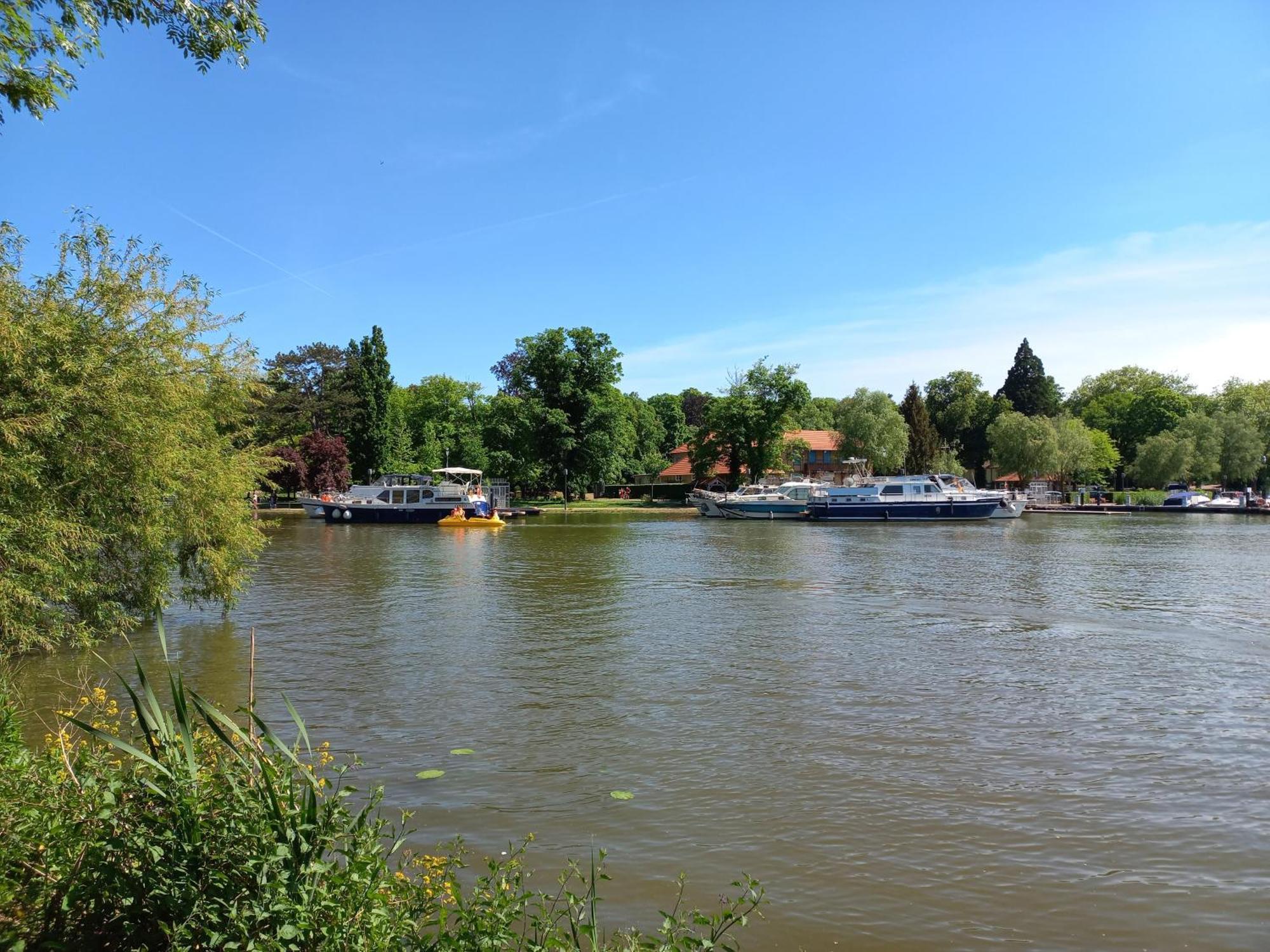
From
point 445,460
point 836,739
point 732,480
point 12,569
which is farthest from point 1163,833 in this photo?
point 445,460

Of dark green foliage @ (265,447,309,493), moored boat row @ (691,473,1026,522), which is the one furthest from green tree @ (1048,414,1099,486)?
dark green foliage @ (265,447,309,493)

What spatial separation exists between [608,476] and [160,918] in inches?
2893

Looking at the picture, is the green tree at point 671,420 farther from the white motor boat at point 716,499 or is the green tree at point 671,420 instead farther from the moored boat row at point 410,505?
the moored boat row at point 410,505

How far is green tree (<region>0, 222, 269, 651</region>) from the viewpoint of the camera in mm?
11109

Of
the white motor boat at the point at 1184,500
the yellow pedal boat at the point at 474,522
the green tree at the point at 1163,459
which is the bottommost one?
the white motor boat at the point at 1184,500

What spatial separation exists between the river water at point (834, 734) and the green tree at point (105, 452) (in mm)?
1289

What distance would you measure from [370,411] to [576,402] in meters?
19.5

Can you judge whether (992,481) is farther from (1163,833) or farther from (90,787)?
(90,787)

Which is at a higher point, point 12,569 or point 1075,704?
point 12,569

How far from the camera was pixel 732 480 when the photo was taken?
272 ft

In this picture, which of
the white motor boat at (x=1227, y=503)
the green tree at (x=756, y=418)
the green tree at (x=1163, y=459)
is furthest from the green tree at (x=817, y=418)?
the white motor boat at (x=1227, y=503)

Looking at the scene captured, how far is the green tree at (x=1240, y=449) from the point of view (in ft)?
249

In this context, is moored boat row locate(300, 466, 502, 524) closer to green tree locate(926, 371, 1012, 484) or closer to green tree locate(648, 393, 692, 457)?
green tree locate(648, 393, 692, 457)

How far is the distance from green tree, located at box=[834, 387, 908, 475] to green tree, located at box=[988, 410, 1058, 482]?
8825mm
